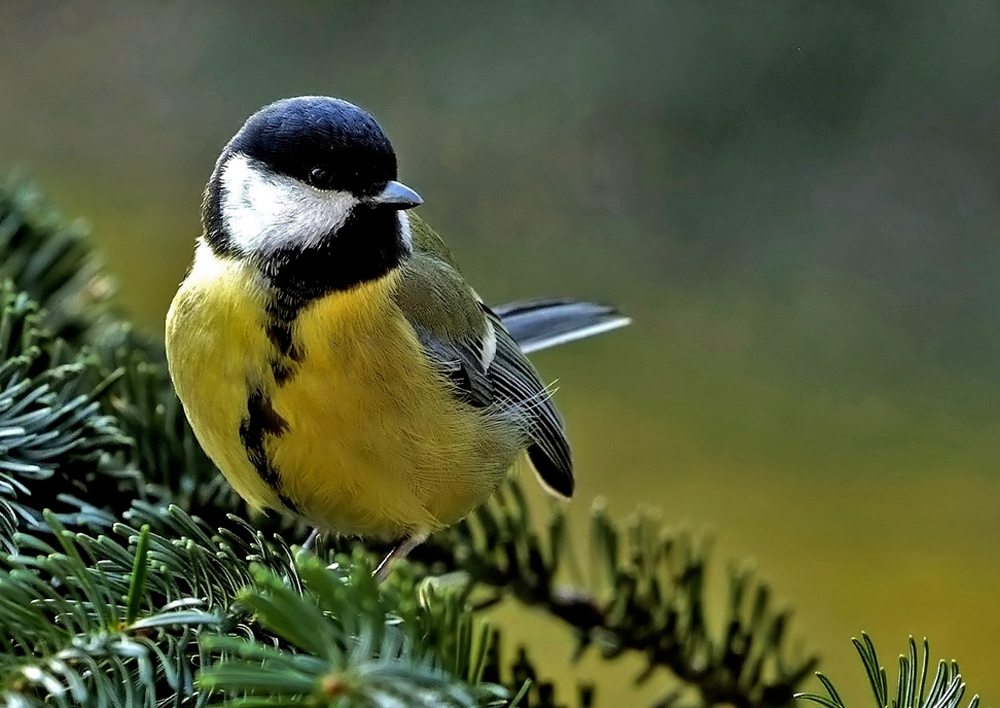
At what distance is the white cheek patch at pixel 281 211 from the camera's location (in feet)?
2.12

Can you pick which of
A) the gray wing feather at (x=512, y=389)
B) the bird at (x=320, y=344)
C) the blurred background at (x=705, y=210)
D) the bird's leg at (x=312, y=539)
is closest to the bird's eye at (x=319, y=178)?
the bird at (x=320, y=344)

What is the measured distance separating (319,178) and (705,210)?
1026mm

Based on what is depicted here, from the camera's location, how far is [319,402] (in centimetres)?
61

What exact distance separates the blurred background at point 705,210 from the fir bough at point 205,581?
0.57 m

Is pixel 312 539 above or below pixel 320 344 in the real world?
below

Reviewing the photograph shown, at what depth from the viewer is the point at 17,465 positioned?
0.50m

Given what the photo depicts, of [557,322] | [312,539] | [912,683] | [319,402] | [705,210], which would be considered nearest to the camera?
[912,683]

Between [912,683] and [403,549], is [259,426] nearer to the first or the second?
[403,549]

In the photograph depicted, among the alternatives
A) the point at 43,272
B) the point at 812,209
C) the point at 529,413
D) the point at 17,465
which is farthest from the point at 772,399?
the point at 17,465

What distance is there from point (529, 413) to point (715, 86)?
622 millimetres

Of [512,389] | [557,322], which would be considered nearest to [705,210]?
[557,322]

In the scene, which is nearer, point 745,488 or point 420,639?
point 420,639

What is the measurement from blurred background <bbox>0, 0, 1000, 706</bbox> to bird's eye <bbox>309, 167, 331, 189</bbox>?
71 cm

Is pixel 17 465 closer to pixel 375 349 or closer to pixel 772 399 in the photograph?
pixel 375 349
